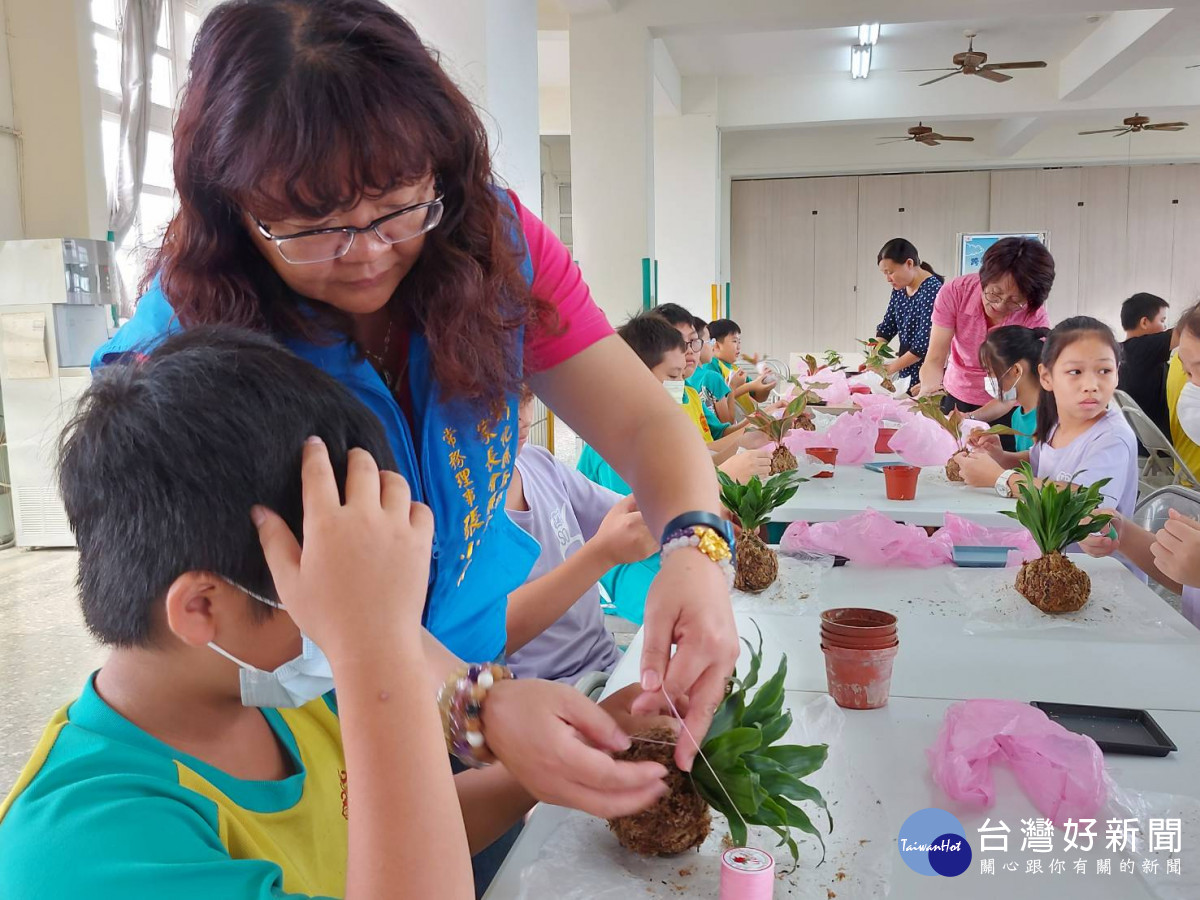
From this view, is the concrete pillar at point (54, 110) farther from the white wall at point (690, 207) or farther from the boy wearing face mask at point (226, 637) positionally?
the white wall at point (690, 207)

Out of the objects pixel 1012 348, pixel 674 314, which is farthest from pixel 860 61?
pixel 1012 348

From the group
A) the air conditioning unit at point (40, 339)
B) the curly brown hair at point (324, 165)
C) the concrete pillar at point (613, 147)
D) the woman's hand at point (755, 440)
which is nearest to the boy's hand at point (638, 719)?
the curly brown hair at point (324, 165)

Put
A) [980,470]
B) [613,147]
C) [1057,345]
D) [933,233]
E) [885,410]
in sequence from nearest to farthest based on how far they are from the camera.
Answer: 1. [1057,345]
2. [980,470]
3. [885,410]
4. [613,147]
5. [933,233]

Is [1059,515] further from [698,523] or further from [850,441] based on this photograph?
[850,441]

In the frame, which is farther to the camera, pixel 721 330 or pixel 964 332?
pixel 721 330

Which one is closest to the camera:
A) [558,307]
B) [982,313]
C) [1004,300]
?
[558,307]

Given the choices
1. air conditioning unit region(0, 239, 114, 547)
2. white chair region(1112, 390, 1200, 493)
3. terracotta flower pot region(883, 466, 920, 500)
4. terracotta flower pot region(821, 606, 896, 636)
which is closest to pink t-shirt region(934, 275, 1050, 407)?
white chair region(1112, 390, 1200, 493)

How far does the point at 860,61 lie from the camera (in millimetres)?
8562

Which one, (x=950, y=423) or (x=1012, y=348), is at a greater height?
(x=1012, y=348)

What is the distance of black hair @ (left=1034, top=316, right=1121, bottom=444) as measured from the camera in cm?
255

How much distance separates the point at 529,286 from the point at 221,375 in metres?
0.49

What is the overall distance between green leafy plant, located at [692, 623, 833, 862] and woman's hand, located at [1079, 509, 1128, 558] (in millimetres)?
1134

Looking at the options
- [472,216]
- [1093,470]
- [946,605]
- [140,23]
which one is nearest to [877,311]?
[140,23]

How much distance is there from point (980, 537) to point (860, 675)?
0.98m
